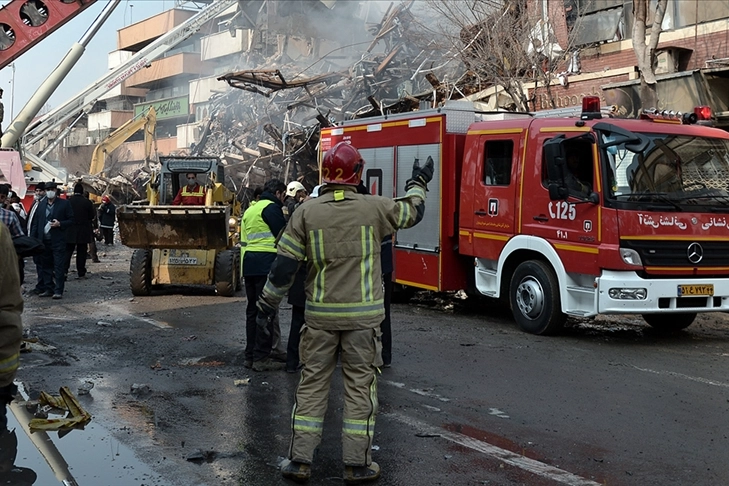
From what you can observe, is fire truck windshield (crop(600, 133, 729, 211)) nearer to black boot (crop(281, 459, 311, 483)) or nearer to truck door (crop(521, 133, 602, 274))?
truck door (crop(521, 133, 602, 274))

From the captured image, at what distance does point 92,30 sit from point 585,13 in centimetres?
1081

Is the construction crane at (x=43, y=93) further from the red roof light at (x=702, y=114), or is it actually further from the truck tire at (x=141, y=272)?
the red roof light at (x=702, y=114)

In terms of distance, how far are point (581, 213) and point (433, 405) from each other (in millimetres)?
3617

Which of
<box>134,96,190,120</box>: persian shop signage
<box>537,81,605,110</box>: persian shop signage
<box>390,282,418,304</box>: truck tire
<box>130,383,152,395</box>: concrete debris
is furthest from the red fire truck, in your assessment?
<box>134,96,190,120</box>: persian shop signage

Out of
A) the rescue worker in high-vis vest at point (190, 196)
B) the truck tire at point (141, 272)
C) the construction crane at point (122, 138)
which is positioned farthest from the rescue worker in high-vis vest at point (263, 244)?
the construction crane at point (122, 138)

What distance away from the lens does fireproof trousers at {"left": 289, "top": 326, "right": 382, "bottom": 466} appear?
461 cm

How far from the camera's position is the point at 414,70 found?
25.2m

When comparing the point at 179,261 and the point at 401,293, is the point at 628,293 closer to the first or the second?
the point at 401,293

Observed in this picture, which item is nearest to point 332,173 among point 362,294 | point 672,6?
point 362,294

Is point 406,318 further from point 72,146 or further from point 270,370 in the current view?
point 72,146

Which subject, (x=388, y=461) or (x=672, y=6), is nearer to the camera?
(x=388, y=461)

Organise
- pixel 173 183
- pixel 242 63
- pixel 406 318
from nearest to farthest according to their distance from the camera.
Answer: pixel 406 318
pixel 173 183
pixel 242 63

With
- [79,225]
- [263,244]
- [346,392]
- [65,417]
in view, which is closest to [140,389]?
[65,417]

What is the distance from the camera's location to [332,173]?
4.80m
